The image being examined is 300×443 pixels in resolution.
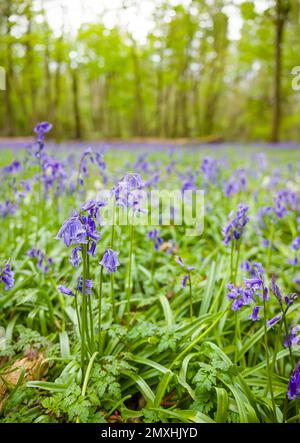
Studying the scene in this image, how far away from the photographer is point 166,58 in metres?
21.8

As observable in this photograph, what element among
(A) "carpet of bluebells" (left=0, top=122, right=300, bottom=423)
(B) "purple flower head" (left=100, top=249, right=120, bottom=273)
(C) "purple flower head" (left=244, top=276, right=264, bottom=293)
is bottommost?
(A) "carpet of bluebells" (left=0, top=122, right=300, bottom=423)

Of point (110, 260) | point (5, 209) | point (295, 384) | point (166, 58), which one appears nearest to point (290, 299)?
point (295, 384)

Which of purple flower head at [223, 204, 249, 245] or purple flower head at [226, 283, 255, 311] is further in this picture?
purple flower head at [223, 204, 249, 245]

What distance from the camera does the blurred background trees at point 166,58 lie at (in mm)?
12688

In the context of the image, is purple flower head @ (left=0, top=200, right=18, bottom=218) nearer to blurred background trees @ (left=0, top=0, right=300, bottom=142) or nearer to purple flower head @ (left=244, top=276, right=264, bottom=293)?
purple flower head @ (left=244, top=276, right=264, bottom=293)

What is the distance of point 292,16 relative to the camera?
14094mm

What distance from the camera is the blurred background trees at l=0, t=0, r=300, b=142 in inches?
500

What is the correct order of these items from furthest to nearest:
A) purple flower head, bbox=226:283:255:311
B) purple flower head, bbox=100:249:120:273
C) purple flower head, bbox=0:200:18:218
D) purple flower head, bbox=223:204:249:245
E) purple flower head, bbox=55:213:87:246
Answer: purple flower head, bbox=0:200:18:218 → purple flower head, bbox=223:204:249:245 → purple flower head, bbox=226:283:255:311 → purple flower head, bbox=100:249:120:273 → purple flower head, bbox=55:213:87:246

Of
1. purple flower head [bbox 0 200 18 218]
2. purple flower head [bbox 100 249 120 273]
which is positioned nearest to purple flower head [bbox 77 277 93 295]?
purple flower head [bbox 100 249 120 273]

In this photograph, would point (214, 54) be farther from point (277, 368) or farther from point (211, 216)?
point (277, 368)

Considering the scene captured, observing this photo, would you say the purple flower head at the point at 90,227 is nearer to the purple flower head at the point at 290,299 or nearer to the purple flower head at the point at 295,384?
the purple flower head at the point at 290,299

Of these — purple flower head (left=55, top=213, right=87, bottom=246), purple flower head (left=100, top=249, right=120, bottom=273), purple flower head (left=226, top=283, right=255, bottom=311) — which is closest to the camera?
purple flower head (left=55, top=213, right=87, bottom=246)

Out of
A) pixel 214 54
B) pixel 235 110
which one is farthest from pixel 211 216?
pixel 235 110

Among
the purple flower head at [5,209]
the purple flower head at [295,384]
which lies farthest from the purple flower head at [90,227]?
the purple flower head at [5,209]
